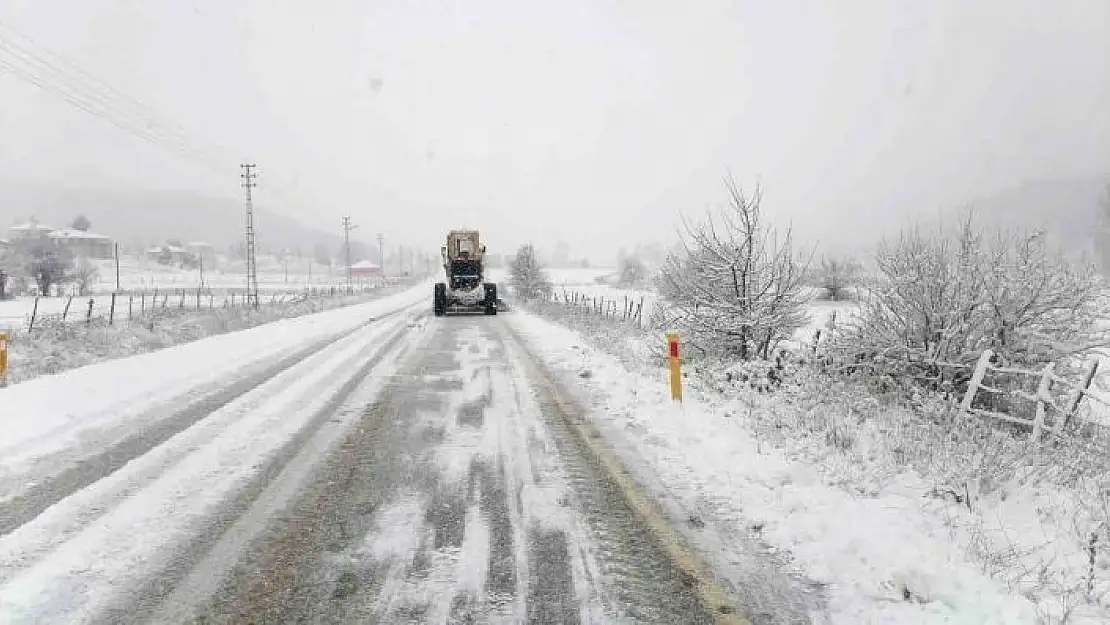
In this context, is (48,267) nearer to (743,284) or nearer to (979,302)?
(743,284)

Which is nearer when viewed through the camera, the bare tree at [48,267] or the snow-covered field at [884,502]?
the snow-covered field at [884,502]

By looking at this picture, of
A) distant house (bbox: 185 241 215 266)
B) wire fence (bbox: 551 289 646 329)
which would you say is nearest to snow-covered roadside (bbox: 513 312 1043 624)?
wire fence (bbox: 551 289 646 329)

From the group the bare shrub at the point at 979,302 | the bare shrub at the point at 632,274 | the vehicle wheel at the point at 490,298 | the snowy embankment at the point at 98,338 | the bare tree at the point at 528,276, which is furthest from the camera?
the bare shrub at the point at 632,274

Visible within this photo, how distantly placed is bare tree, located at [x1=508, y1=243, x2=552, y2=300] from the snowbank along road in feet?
124

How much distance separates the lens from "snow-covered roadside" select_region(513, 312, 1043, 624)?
3.28 metres

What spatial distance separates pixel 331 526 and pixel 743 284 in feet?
27.1

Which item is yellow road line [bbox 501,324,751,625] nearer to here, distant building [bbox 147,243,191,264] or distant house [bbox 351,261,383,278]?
distant building [bbox 147,243,191,264]

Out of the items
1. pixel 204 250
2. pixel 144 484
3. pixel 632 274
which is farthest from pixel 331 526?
pixel 204 250

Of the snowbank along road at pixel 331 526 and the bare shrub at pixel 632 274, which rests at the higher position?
A: the bare shrub at pixel 632 274

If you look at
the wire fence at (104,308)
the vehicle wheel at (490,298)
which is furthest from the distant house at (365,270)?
the vehicle wheel at (490,298)

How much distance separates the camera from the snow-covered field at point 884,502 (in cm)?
337

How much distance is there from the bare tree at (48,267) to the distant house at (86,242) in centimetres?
6242

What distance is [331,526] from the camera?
4.32 metres

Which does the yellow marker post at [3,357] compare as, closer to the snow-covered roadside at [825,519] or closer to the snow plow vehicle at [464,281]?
the snow-covered roadside at [825,519]
